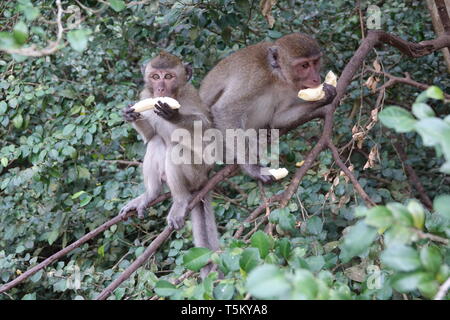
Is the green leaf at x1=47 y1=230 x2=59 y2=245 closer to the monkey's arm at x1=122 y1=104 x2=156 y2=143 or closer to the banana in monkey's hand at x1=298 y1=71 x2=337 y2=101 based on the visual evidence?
the monkey's arm at x1=122 y1=104 x2=156 y2=143

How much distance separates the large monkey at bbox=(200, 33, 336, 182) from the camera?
16.2 ft

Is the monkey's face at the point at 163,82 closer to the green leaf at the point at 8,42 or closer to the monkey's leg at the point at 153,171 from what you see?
the monkey's leg at the point at 153,171

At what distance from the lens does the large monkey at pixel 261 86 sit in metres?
4.94

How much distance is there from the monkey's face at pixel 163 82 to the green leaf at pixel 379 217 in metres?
2.98

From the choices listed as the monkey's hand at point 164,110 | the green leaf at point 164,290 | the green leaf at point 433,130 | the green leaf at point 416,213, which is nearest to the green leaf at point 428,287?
A: the green leaf at point 416,213

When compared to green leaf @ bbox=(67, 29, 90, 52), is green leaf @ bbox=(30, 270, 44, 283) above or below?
below

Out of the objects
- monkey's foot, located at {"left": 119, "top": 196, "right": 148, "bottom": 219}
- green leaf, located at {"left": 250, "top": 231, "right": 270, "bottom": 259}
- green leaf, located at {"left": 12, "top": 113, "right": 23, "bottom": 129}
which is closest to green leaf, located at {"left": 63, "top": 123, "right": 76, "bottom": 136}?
green leaf, located at {"left": 12, "top": 113, "right": 23, "bottom": 129}

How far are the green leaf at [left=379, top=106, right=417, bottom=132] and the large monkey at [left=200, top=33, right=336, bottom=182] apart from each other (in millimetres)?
2856

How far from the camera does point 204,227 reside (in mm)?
4688

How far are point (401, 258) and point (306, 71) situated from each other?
3266 millimetres

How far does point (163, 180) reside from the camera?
4.99 metres
